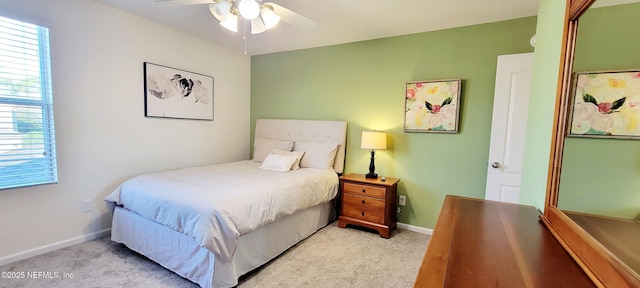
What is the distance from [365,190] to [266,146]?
1635 millimetres

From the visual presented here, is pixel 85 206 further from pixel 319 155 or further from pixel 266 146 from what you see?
pixel 319 155

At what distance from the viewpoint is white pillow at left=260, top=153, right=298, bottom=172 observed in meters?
3.22

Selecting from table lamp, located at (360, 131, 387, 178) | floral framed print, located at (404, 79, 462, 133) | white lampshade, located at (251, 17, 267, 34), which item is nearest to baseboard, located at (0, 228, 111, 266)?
white lampshade, located at (251, 17, 267, 34)

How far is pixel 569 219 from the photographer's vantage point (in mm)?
896

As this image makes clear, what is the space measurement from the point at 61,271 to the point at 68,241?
1.74 ft

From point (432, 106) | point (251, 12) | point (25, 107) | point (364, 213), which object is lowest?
point (364, 213)

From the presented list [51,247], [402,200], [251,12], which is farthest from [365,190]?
[51,247]

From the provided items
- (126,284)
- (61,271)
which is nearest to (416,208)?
(126,284)

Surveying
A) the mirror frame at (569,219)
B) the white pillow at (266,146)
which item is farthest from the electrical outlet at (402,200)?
the mirror frame at (569,219)

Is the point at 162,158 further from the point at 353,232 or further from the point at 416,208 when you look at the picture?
the point at 416,208

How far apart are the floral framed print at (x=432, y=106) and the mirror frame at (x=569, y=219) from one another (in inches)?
72.9

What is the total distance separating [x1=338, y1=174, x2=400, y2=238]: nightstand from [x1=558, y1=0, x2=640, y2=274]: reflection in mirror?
78.3 inches

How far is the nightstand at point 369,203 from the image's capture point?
295cm

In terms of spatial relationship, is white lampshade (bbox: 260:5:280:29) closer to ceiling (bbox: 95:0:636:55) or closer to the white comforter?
ceiling (bbox: 95:0:636:55)
